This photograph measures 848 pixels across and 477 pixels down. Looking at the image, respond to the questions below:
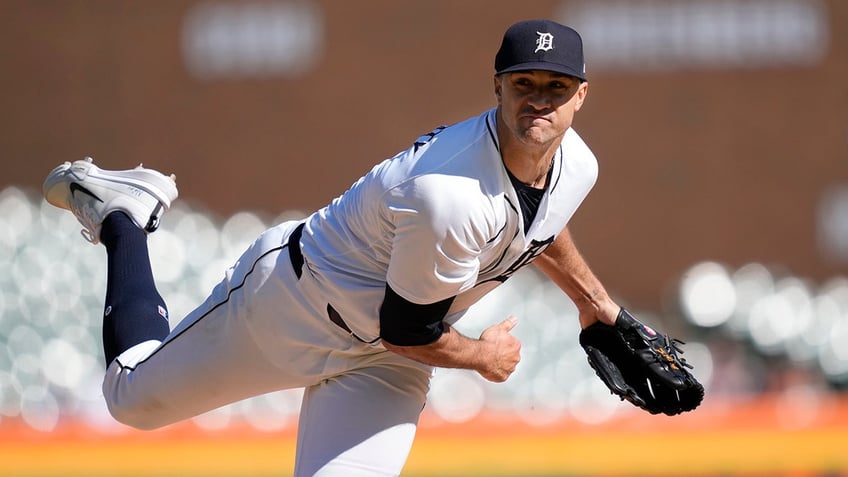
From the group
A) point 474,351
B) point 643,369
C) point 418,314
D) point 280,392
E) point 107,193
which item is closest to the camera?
point 418,314

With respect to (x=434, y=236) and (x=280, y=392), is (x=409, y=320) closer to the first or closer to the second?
(x=434, y=236)

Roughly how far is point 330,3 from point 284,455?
45.9ft

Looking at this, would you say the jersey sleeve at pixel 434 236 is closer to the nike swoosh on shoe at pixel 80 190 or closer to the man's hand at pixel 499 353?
the man's hand at pixel 499 353

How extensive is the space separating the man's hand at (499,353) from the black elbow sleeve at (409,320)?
0.28m

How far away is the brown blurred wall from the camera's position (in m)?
19.1

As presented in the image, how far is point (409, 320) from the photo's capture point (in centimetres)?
363

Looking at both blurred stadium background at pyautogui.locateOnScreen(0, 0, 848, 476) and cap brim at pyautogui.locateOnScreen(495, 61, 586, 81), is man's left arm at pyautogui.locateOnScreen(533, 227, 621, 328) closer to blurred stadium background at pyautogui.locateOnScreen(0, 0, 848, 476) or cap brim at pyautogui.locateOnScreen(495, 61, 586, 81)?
cap brim at pyautogui.locateOnScreen(495, 61, 586, 81)

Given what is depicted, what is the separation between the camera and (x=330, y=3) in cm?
1894

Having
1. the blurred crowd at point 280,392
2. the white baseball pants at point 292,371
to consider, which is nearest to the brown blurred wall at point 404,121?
the blurred crowd at point 280,392

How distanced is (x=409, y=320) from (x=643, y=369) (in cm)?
115

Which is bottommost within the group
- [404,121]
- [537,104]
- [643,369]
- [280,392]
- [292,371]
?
[292,371]

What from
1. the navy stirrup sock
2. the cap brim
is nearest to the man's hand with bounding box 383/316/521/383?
the cap brim

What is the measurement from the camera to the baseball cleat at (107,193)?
4.71m

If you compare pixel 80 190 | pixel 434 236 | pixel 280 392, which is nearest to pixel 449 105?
pixel 280 392
